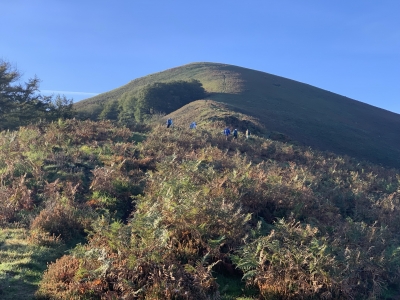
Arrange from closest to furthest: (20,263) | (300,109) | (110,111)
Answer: (20,263) → (300,109) → (110,111)

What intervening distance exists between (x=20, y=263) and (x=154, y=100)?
51642 millimetres

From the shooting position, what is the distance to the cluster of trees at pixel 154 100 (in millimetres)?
54334

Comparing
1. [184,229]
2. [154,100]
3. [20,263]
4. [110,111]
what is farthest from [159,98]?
[20,263]

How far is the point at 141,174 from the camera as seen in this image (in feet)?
37.4

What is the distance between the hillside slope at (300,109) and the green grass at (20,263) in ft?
101

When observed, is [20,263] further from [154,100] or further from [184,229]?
[154,100]

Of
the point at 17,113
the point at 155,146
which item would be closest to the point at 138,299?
the point at 155,146

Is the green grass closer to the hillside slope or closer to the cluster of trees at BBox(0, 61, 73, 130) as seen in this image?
the cluster of trees at BBox(0, 61, 73, 130)

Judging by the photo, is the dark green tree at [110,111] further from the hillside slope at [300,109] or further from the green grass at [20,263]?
the green grass at [20,263]

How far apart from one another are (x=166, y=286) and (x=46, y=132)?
38.3ft

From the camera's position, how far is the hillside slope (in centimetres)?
4091

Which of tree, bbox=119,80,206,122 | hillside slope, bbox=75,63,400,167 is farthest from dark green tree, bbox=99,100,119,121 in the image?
hillside slope, bbox=75,63,400,167

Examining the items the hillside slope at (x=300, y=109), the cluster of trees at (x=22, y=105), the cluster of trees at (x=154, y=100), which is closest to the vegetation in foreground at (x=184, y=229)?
the cluster of trees at (x=22, y=105)

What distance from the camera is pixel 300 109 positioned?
186ft
